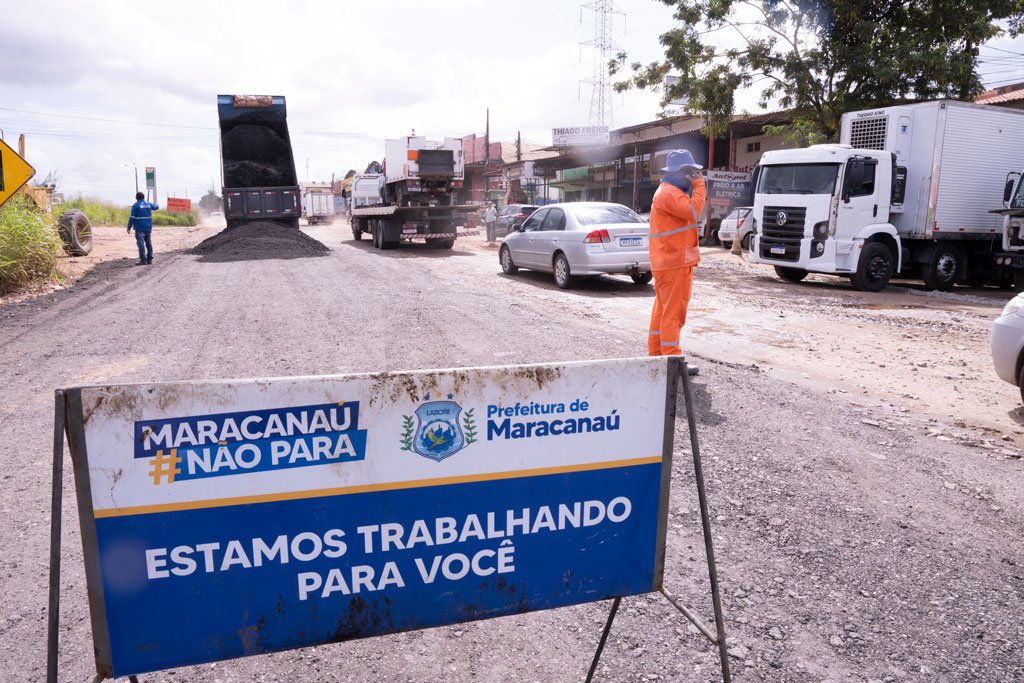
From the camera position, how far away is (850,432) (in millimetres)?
4988

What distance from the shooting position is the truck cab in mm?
13281

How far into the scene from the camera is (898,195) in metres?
14.0

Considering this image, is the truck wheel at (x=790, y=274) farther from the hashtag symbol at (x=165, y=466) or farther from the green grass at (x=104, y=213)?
the green grass at (x=104, y=213)

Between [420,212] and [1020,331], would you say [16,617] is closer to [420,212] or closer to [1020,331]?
A: [1020,331]

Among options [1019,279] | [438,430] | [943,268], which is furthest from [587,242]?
[438,430]

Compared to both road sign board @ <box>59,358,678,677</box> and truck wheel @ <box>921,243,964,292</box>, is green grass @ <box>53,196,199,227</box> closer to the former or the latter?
truck wheel @ <box>921,243,964,292</box>

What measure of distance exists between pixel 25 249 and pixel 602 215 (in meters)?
10.1

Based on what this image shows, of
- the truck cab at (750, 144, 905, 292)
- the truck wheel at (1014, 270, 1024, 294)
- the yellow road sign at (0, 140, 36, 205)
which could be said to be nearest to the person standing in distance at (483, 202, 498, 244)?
the truck cab at (750, 144, 905, 292)

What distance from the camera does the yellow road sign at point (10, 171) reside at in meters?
8.72

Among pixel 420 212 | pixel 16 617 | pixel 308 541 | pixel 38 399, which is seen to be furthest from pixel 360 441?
pixel 420 212

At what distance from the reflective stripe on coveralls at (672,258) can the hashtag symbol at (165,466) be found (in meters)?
4.70

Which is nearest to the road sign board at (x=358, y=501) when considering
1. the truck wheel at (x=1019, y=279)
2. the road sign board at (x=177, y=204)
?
the truck wheel at (x=1019, y=279)

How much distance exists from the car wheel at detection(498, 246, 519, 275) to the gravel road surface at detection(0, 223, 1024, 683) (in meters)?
3.94

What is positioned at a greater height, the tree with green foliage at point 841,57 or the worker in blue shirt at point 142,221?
the tree with green foliage at point 841,57
